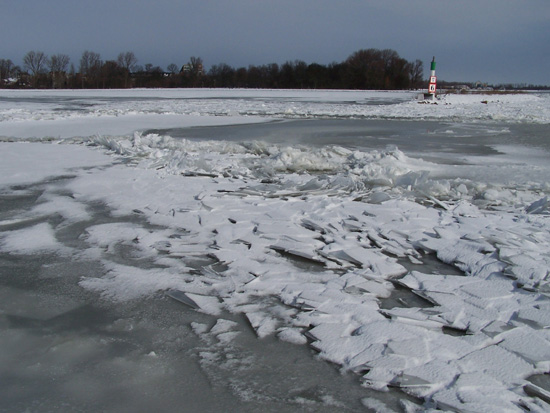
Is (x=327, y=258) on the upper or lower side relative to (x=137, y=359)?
upper

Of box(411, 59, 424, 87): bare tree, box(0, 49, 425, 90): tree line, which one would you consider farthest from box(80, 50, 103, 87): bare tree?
box(411, 59, 424, 87): bare tree

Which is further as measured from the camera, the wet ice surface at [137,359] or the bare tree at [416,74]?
the bare tree at [416,74]

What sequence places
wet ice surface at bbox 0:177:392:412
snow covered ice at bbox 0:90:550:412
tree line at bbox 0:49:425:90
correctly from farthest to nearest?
tree line at bbox 0:49:425:90 → snow covered ice at bbox 0:90:550:412 → wet ice surface at bbox 0:177:392:412

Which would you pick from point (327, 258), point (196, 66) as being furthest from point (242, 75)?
point (327, 258)

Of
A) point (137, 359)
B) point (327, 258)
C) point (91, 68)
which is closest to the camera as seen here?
point (137, 359)

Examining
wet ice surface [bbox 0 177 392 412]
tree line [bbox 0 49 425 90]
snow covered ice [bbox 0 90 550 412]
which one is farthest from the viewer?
tree line [bbox 0 49 425 90]

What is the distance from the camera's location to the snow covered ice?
2168mm

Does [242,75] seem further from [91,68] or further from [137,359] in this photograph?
[137,359]

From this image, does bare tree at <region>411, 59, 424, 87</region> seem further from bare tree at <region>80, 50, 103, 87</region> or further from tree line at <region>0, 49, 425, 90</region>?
bare tree at <region>80, 50, 103, 87</region>

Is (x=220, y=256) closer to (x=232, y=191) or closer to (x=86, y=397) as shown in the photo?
(x=86, y=397)

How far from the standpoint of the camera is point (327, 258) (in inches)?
137

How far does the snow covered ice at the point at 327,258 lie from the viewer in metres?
2.17

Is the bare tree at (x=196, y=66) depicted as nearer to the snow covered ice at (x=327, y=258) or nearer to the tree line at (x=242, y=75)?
the tree line at (x=242, y=75)

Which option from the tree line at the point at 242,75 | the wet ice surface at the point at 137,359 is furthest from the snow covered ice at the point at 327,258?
the tree line at the point at 242,75
